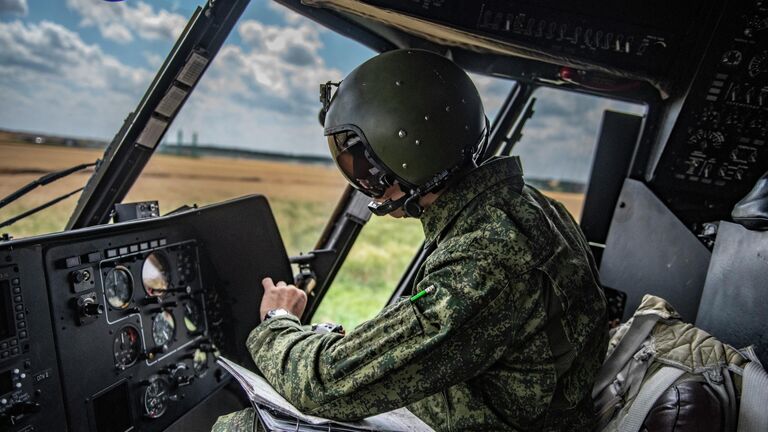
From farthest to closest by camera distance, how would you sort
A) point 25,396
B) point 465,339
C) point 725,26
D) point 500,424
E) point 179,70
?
point 725,26
point 179,70
point 25,396
point 500,424
point 465,339

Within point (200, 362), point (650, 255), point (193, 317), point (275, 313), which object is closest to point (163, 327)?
point (193, 317)

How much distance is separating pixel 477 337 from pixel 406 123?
51 centimetres

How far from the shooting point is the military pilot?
1.08m

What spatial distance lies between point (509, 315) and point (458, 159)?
0.40m

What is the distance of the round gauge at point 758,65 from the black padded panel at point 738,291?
0.85 metres

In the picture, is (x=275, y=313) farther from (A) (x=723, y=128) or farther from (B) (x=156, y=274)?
(A) (x=723, y=128)

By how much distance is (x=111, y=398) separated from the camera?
5.41 feet

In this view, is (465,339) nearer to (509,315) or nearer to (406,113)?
(509,315)

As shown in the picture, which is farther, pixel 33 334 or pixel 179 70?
pixel 179 70

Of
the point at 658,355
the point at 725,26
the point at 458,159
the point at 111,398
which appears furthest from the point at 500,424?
the point at 725,26

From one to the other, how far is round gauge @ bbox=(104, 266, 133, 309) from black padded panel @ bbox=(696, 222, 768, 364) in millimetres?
1931

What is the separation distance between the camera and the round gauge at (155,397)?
1.77 metres

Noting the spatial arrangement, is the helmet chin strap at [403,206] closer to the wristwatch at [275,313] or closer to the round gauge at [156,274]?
the wristwatch at [275,313]

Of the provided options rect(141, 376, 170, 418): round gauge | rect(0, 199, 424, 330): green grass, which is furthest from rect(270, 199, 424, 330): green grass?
rect(141, 376, 170, 418): round gauge
